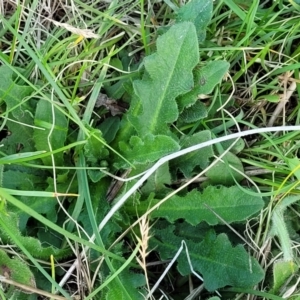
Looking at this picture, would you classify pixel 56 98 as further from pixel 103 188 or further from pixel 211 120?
pixel 211 120

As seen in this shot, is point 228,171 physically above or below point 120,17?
below

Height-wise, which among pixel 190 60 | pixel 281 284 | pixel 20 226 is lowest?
pixel 281 284

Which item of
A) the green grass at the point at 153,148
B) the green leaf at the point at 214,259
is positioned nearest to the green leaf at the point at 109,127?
the green grass at the point at 153,148

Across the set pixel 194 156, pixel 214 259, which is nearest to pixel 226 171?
pixel 194 156

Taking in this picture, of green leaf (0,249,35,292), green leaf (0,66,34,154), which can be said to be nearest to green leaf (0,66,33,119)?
green leaf (0,66,34,154)

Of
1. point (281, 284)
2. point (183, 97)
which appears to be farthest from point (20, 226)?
point (281, 284)

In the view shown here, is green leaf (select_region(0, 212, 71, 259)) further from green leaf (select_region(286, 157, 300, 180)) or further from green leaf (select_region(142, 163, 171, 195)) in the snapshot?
green leaf (select_region(286, 157, 300, 180))
